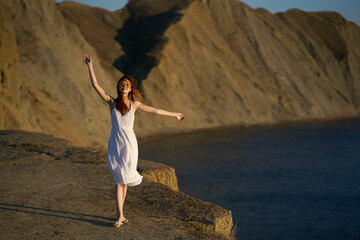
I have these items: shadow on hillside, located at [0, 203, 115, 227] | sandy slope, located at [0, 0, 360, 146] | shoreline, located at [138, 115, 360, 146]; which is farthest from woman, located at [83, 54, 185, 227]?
shoreline, located at [138, 115, 360, 146]

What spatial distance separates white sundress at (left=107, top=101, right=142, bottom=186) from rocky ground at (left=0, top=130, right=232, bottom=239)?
630 millimetres

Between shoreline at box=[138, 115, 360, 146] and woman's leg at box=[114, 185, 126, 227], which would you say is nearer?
woman's leg at box=[114, 185, 126, 227]

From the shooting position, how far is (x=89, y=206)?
20.0ft

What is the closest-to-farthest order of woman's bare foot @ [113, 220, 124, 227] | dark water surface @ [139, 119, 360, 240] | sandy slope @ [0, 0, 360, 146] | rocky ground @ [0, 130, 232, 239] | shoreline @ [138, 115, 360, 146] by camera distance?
rocky ground @ [0, 130, 232, 239]
woman's bare foot @ [113, 220, 124, 227]
dark water surface @ [139, 119, 360, 240]
sandy slope @ [0, 0, 360, 146]
shoreline @ [138, 115, 360, 146]

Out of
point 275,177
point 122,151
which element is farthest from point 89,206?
point 275,177

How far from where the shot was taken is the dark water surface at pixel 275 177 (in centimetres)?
1201

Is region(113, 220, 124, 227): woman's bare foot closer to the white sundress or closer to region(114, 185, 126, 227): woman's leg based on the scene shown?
region(114, 185, 126, 227): woman's leg

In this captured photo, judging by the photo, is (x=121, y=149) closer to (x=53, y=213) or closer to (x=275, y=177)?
(x=53, y=213)

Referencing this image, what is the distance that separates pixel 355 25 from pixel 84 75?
5259 cm

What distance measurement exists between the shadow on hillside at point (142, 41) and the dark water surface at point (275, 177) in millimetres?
10132

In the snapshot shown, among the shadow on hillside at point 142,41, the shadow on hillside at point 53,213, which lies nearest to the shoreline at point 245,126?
the shadow on hillside at point 142,41

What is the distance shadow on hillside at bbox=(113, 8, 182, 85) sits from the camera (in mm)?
39250

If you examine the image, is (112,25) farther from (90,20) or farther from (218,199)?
(218,199)

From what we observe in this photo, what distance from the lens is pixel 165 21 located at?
4612cm
